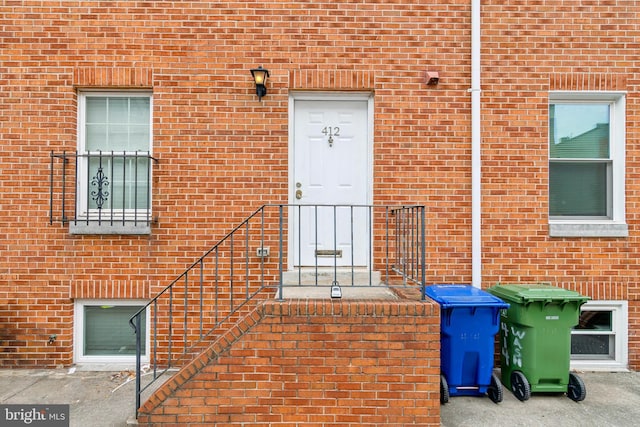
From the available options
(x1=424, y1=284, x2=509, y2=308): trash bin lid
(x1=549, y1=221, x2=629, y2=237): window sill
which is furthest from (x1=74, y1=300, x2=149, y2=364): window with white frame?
(x1=549, y1=221, x2=629, y2=237): window sill

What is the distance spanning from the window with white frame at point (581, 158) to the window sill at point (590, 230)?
0.20 m

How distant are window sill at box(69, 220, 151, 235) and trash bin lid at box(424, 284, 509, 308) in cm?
313

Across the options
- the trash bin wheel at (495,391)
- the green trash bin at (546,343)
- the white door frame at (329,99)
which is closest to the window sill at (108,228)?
the white door frame at (329,99)

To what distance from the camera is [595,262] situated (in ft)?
15.4

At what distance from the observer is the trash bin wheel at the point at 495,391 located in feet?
12.5

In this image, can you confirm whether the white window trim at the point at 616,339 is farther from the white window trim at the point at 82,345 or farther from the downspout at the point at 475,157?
the white window trim at the point at 82,345

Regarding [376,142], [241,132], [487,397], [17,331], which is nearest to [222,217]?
[241,132]

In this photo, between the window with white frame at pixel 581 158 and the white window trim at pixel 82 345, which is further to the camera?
the window with white frame at pixel 581 158

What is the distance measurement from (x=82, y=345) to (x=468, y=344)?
4.23 metres

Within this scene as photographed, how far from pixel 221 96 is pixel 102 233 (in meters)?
2.03

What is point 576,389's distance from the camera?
3.90 meters

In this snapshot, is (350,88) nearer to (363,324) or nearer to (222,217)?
(222,217)

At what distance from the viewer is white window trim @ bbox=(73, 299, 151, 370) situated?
4684 millimetres

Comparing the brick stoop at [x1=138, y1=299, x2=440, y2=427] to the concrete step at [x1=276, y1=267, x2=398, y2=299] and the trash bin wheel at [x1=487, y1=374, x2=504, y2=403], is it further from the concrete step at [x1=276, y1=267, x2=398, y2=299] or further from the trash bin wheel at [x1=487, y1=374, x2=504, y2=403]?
the trash bin wheel at [x1=487, y1=374, x2=504, y2=403]
